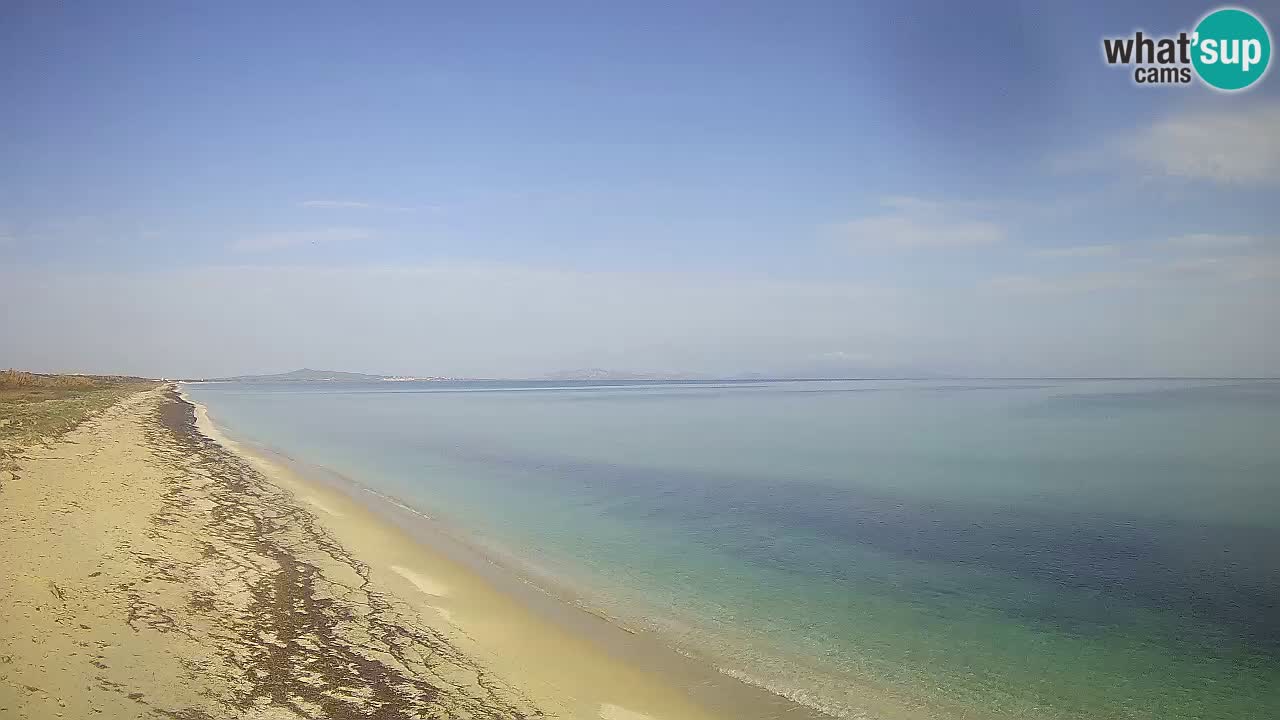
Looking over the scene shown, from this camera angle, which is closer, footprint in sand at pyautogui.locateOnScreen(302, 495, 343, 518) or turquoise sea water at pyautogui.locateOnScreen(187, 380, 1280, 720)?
turquoise sea water at pyautogui.locateOnScreen(187, 380, 1280, 720)

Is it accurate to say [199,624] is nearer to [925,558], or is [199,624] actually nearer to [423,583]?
[423,583]

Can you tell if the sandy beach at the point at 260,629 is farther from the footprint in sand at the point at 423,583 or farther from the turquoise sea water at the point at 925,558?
the turquoise sea water at the point at 925,558

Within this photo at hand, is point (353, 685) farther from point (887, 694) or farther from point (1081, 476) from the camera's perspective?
point (1081, 476)

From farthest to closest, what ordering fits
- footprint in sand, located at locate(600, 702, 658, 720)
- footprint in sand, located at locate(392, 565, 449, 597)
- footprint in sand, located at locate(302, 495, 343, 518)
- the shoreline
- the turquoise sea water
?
footprint in sand, located at locate(302, 495, 343, 518) < footprint in sand, located at locate(392, 565, 449, 597) < the turquoise sea water < the shoreline < footprint in sand, located at locate(600, 702, 658, 720)

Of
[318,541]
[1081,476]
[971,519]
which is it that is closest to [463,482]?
[318,541]

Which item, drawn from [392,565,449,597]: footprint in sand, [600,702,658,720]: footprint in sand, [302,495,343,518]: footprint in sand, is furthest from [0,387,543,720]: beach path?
[302,495,343,518]: footprint in sand

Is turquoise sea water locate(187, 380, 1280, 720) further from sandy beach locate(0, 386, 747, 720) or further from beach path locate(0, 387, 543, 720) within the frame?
beach path locate(0, 387, 543, 720)
